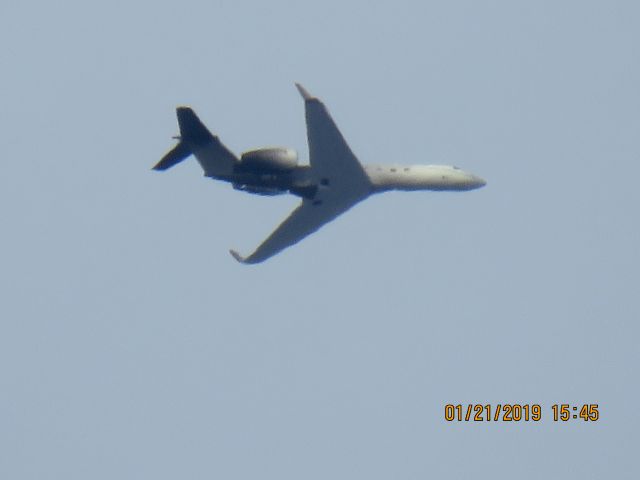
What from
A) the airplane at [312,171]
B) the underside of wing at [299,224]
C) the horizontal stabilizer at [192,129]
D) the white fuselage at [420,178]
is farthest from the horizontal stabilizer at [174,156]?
the white fuselage at [420,178]

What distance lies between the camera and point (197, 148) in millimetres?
125125

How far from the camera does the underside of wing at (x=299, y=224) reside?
127 meters

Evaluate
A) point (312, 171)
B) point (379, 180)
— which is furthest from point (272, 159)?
point (379, 180)

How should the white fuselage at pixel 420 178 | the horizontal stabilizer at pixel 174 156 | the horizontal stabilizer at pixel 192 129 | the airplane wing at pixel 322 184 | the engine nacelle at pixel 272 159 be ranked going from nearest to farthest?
the airplane wing at pixel 322 184
the engine nacelle at pixel 272 159
the horizontal stabilizer at pixel 174 156
the horizontal stabilizer at pixel 192 129
the white fuselage at pixel 420 178

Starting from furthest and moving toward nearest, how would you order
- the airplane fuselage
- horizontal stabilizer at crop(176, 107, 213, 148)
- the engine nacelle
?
horizontal stabilizer at crop(176, 107, 213, 148)
the airplane fuselage
the engine nacelle

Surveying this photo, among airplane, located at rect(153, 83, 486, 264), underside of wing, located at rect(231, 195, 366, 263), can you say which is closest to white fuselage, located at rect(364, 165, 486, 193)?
airplane, located at rect(153, 83, 486, 264)

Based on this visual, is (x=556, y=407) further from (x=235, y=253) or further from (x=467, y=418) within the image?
(x=235, y=253)

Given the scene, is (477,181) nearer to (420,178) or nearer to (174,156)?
(420,178)

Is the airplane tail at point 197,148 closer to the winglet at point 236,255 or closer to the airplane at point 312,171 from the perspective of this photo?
the airplane at point 312,171

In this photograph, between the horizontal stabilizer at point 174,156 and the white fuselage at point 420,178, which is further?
the white fuselage at point 420,178

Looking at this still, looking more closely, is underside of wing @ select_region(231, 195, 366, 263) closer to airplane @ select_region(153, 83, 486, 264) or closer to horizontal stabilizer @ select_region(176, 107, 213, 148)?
airplane @ select_region(153, 83, 486, 264)

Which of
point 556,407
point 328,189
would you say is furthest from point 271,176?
point 556,407

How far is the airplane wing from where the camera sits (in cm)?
11994

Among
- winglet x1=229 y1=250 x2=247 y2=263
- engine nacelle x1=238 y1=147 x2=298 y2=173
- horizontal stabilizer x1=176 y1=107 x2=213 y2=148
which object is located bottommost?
winglet x1=229 y1=250 x2=247 y2=263
